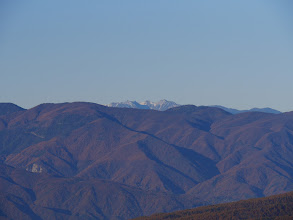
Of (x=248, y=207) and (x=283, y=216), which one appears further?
(x=248, y=207)

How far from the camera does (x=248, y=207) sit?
187375mm

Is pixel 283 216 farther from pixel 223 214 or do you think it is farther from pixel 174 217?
pixel 174 217

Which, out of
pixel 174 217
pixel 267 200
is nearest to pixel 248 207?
pixel 267 200

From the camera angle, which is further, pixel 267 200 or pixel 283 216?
pixel 267 200

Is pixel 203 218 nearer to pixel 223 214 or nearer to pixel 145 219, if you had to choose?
pixel 223 214

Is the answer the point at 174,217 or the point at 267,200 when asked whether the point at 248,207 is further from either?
the point at 174,217

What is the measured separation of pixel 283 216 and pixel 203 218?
20.3 metres

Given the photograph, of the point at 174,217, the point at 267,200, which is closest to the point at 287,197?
the point at 267,200

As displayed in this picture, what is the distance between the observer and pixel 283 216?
171625 millimetres

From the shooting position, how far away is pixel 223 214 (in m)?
182

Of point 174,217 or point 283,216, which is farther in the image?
point 174,217

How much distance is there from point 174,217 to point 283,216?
32.2m

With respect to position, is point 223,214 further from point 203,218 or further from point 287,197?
point 287,197

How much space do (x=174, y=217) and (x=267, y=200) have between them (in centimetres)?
2427
